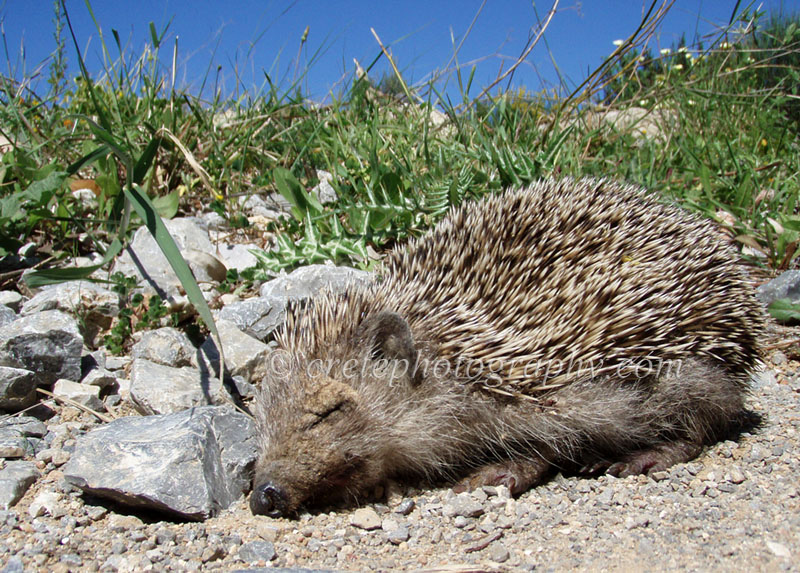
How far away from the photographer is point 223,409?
119 inches

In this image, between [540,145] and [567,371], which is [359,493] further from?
[540,145]

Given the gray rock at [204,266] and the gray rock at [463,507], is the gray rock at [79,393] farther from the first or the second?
the gray rock at [463,507]

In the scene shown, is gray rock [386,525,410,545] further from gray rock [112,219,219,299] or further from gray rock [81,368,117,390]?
gray rock [112,219,219,299]

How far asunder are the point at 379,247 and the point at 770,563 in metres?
3.43

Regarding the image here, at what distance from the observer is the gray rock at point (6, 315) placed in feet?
12.3

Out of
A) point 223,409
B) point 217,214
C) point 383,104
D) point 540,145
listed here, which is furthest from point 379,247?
point 383,104

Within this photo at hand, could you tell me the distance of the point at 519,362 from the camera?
2.89m

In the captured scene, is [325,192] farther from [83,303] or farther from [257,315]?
[83,303]

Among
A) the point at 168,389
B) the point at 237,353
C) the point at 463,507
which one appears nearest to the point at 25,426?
the point at 168,389

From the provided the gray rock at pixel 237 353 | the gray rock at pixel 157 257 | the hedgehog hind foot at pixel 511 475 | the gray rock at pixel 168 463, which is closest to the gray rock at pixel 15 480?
the gray rock at pixel 168 463

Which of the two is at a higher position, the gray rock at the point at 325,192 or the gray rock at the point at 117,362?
the gray rock at the point at 325,192

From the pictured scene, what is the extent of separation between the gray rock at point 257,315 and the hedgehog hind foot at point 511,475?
148 centimetres

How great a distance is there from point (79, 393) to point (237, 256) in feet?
6.53

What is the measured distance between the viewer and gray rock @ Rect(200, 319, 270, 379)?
3523mm
